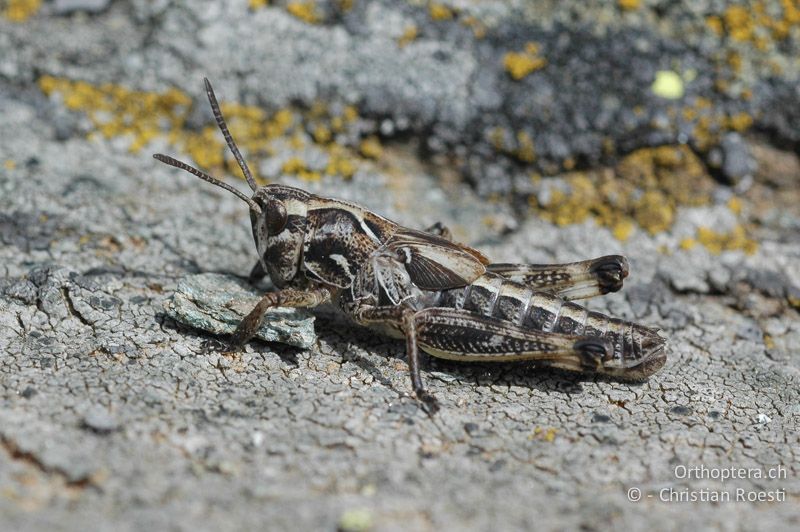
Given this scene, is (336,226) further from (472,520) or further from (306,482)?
(472,520)

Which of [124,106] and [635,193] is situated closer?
[635,193]

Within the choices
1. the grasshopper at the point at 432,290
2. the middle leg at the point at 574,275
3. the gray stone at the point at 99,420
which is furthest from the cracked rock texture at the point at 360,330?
the middle leg at the point at 574,275

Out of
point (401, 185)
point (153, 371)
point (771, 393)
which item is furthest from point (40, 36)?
point (771, 393)

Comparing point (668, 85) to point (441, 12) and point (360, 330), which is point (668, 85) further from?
point (360, 330)

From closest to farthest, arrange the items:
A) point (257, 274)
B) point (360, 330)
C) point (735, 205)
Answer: point (360, 330)
point (257, 274)
point (735, 205)

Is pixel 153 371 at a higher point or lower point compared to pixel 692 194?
lower

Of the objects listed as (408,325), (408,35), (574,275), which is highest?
(408,35)

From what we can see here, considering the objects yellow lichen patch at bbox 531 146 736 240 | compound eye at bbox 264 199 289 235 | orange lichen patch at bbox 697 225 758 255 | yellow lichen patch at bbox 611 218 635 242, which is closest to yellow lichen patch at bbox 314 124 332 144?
compound eye at bbox 264 199 289 235

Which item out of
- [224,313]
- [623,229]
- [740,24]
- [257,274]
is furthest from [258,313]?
[740,24]
